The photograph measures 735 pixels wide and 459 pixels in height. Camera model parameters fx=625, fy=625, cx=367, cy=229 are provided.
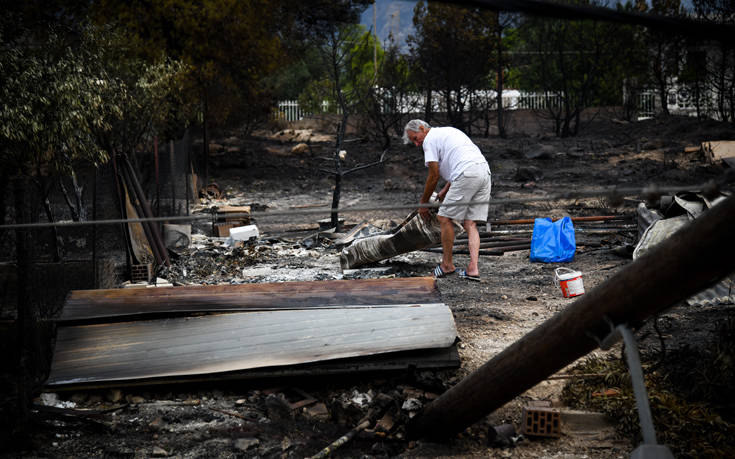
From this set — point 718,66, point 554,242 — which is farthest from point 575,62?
point 554,242

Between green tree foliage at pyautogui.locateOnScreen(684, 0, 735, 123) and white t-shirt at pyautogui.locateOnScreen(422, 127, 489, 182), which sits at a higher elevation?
green tree foliage at pyautogui.locateOnScreen(684, 0, 735, 123)

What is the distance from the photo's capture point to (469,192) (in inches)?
270

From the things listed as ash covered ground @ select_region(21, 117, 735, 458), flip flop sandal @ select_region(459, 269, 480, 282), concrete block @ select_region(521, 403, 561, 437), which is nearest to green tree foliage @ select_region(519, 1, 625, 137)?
ash covered ground @ select_region(21, 117, 735, 458)

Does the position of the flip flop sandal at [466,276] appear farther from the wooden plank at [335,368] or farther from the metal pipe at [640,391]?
the metal pipe at [640,391]

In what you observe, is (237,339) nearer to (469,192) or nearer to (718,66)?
(469,192)

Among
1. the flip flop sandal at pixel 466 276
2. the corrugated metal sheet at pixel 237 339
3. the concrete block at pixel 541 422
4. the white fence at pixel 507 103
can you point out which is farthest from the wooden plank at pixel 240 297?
the white fence at pixel 507 103

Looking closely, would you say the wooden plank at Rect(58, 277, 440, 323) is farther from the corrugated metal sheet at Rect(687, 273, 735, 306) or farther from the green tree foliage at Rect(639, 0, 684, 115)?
the green tree foliage at Rect(639, 0, 684, 115)

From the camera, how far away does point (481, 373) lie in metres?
3.03

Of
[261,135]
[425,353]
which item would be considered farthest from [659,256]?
[261,135]

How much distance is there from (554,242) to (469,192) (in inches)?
69.2

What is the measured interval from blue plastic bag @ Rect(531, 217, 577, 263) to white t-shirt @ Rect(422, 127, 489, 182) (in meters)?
1.63

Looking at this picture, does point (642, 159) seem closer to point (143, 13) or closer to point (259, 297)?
point (143, 13)

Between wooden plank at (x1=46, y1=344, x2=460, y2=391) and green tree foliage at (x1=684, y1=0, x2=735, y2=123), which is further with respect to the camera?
green tree foliage at (x1=684, y1=0, x2=735, y2=123)

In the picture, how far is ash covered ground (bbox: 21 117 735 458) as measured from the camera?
365 cm
